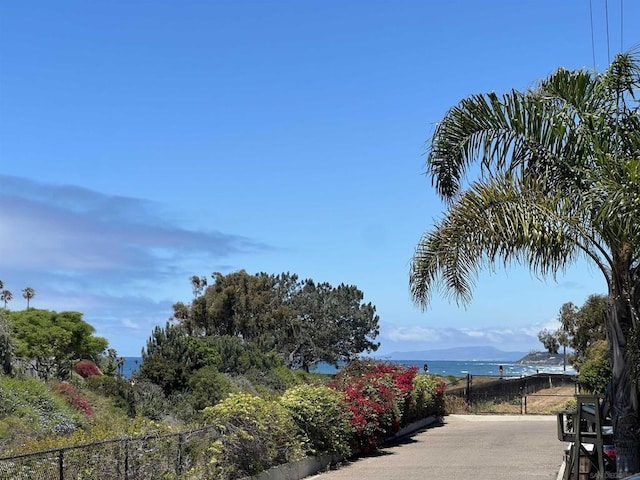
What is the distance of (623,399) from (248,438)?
5717 mm

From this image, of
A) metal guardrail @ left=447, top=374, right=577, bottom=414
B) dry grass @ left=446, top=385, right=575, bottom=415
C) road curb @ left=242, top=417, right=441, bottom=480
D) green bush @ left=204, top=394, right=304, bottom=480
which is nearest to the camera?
green bush @ left=204, top=394, right=304, bottom=480

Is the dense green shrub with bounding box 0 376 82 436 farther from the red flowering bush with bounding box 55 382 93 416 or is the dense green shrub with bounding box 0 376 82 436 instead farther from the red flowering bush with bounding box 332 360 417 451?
the red flowering bush with bounding box 332 360 417 451

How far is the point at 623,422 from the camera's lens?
30.8ft

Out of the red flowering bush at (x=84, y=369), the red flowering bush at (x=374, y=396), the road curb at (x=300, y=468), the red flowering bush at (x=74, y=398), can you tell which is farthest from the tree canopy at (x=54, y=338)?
the road curb at (x=300, y=468)

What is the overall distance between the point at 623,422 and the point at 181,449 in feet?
19.2

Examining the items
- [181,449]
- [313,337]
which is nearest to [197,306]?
[313,337]

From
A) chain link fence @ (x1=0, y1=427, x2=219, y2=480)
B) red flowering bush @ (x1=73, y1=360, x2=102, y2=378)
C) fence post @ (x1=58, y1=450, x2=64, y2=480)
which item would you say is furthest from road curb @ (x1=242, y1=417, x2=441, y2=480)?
red flowering bush @ (x1=73, y1=360, x2=102, y2=378)

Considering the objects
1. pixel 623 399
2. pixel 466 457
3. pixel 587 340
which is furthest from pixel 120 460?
pixel 587 340

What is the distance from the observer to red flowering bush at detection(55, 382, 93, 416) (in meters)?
19.8

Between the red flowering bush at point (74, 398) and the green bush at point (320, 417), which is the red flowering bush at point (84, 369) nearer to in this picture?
the red flowering bush at point (74, 398)

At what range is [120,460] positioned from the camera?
31.4 ft

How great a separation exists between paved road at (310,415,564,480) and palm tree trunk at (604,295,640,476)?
4182 millimetres

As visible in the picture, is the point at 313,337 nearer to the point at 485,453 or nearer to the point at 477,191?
the point at 485,453

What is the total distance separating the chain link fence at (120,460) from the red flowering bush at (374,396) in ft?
19.5
